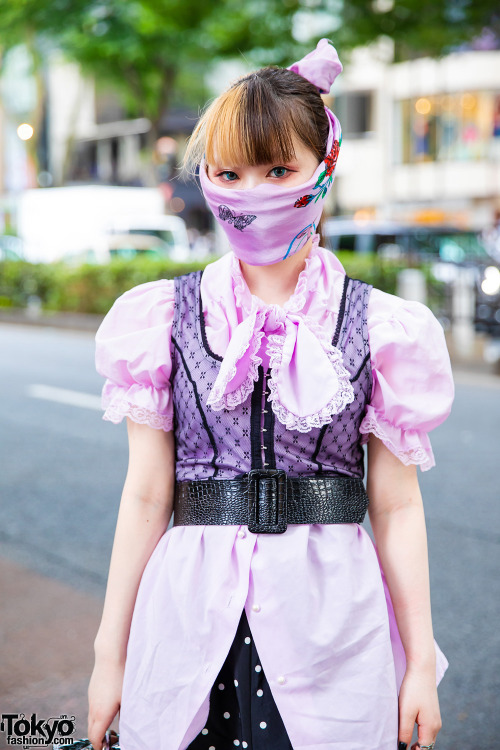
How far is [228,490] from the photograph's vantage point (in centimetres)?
161

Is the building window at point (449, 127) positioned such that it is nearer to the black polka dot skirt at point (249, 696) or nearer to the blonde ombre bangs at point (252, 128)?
the blonde ombre bangs at point (252, 128)

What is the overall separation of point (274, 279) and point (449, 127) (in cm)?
3445

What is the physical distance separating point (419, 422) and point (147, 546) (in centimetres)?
55

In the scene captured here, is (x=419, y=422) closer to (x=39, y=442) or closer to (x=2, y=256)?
(x=39, y=442)

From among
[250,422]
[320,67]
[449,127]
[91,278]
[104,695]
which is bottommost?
[91,278]

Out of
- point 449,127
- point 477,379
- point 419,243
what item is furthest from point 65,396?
point 449,127

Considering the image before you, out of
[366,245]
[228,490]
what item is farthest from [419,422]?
[366,245]

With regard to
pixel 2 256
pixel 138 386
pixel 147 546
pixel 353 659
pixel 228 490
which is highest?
pixel 138 386

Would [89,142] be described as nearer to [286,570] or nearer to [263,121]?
[263,121]

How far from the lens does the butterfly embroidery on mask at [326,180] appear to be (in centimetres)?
168

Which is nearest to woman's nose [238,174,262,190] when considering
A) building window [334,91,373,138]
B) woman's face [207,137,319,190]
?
woman's face [207,137,319,190]

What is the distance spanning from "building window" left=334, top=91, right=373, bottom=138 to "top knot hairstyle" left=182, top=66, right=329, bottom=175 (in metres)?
36.0

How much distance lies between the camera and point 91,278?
17500mm

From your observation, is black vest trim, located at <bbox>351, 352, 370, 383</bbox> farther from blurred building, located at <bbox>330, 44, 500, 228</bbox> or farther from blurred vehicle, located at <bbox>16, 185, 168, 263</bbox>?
blurred building, located at <bbox>330, 44, 500, 228</bbox>
